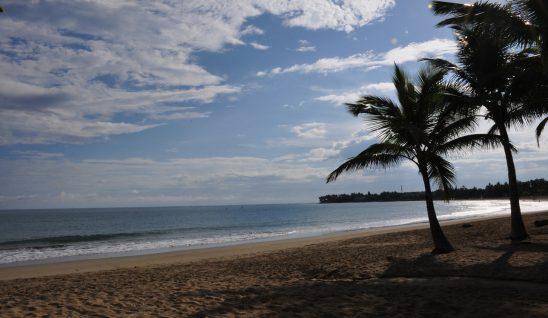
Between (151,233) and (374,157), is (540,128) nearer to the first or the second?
(374,157)

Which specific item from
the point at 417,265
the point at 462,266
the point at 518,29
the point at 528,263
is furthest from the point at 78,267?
the point at 518,29

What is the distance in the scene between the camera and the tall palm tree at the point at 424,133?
11453 mm

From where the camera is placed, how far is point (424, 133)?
1133 centimetres

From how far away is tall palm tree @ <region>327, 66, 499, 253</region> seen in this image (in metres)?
11.5

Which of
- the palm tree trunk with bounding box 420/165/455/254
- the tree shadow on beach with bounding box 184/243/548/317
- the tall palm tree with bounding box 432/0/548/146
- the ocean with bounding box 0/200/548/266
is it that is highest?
the tall palm tree with bounding box 432/0/548/146

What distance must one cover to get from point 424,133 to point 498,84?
2.73 m

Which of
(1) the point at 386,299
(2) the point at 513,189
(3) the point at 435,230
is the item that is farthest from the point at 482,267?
(2) the point at 513,189

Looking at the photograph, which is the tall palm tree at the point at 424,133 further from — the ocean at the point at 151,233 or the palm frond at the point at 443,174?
the ocean at the point at 151,233

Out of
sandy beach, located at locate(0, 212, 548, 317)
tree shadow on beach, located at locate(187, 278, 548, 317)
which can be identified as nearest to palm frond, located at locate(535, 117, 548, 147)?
sandy beach, located at locate(0, 212, 548, 317)

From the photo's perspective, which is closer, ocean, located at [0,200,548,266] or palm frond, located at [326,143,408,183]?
palm frond, located at [326,143,408,183]

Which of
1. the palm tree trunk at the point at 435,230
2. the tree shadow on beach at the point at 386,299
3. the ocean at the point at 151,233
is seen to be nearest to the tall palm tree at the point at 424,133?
the palm tree trunk at the point at 435,230

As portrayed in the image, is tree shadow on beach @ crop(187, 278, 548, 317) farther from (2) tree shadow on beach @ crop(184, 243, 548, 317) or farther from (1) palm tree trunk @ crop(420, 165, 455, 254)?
(1) palm tree trunk @ crop(420, 165, 455, 254)

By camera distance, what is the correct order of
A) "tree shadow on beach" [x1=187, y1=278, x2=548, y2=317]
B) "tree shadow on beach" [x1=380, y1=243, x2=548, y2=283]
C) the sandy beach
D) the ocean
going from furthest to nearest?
the ocean < "tree shadow on beach" [x1=380, y1=243, x2=548, y2=283] < the sandy beach < "tree shadow on beach" [x1=187, y1=278, x2=548, y2=317]

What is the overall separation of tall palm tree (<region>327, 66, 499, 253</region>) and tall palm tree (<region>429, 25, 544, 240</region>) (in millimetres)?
662
